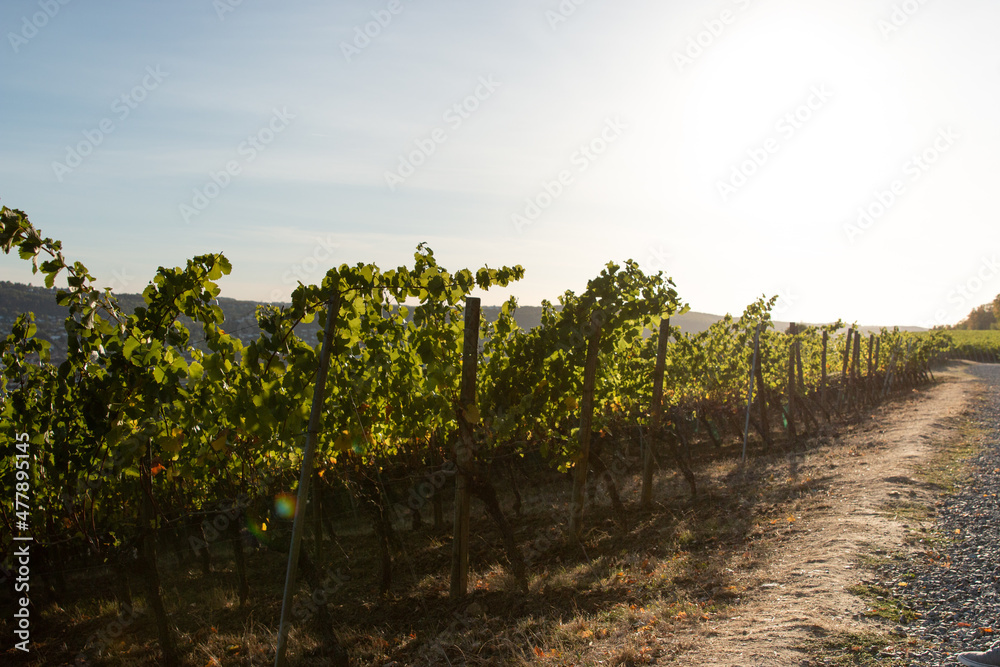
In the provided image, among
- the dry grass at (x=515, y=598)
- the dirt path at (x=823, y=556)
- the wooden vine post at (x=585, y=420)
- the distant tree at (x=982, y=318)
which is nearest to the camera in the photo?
the dirt path at (x=823, y=556)

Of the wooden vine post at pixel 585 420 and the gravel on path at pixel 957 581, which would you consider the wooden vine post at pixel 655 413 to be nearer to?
the wooden vine post at pixel 585 420

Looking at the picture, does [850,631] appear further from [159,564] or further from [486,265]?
[159,564]

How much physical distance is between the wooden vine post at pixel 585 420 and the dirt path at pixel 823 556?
1939 millimetres

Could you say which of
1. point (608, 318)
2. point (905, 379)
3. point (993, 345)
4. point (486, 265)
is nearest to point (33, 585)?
point (486, 265)

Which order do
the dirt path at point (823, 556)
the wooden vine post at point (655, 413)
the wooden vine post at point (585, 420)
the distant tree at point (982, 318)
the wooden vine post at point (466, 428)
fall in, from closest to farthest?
the dirt path at point (823, 556) < the wooden vine post at point (466, 428) < the wooden vine post at point (585, 420) < the wooden vine post at point (655, 413) < the distant tree at point (982, 318)

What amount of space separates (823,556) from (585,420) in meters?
2.53

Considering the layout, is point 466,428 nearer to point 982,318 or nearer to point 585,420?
point 585,420

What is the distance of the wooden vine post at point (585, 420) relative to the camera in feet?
21.7

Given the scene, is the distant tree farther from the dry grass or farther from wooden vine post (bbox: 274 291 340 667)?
wooden vine post (bbox: 274 291 340 667)

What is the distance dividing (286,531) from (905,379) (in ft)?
96.1

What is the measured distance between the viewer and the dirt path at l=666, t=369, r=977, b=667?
4.04 m

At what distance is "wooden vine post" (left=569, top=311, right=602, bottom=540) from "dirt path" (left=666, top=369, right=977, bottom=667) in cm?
194

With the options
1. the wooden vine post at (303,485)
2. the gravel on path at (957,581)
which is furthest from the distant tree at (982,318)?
the wooden vine post at (303,485)

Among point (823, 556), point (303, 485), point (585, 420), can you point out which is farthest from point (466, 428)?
point (823, 556)
